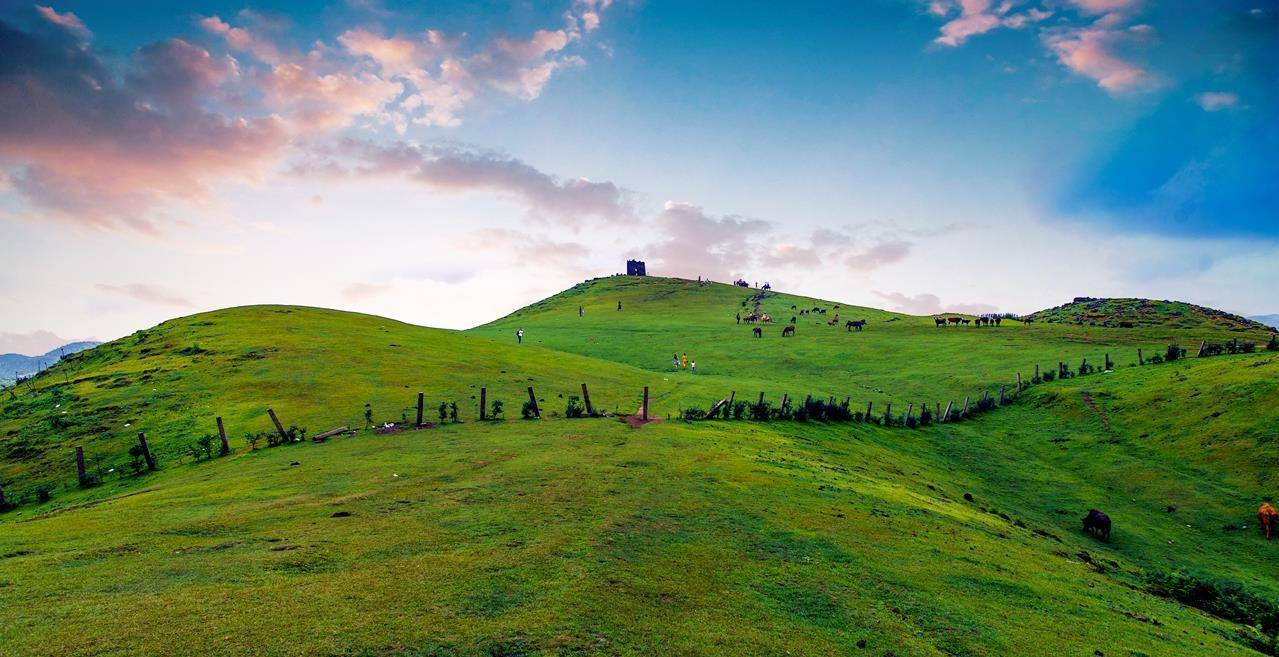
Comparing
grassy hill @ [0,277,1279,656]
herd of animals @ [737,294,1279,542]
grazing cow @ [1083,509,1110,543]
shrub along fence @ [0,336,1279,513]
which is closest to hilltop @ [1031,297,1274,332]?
herd of animals @ [737,294,1279,542]

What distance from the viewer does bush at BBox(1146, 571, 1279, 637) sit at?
1877cm

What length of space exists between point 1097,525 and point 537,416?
2921cm

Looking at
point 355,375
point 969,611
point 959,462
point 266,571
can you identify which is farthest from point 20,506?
point 959,462

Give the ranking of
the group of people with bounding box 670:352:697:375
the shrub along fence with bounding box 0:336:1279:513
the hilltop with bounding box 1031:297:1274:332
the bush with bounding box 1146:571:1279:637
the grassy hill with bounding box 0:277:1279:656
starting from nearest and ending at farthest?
the grassy hill with bounding box 0:277:1279:656
the bush with bounding box 1146:571:1279:637
the shrub along fence with bounding box 0:336:1279:513
the group of people with bounding box 670:352:697:375
the hilltop with bounding box 1031:297:1274:332

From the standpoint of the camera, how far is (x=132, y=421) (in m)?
37.3

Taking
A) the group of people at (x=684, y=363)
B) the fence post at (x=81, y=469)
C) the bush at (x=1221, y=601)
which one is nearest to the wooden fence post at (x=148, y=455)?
the fence post at (x=81, y=469)

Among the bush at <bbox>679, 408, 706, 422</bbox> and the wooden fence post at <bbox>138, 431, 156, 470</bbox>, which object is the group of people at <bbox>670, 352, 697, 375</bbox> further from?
the wooden fence post at <bbox>138, 431, 156, 470</bbox>

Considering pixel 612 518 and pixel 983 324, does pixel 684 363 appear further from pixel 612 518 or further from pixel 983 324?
pixel 612 518

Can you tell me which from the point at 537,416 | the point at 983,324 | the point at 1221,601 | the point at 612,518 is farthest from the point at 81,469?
the point at 983,324

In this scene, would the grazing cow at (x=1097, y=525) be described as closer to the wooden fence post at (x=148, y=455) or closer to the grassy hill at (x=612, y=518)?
the grassy hill at (x=612, y=518)

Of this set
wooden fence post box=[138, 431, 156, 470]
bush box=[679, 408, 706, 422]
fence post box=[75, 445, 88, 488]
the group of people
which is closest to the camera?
fence post box=[75, 445, 88, 488]

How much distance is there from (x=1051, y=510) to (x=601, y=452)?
24743 millimetres

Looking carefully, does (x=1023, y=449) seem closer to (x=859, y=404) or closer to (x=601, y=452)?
(x=859, y=404)

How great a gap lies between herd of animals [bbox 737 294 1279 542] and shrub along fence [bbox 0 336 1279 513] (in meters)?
15.0
